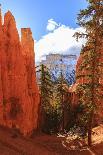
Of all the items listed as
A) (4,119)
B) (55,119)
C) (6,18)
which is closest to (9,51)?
(6,18)

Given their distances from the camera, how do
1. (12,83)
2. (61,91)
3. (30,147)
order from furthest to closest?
(61,91) < (12,83) < (30,147)

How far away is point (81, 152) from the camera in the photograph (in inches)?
1618

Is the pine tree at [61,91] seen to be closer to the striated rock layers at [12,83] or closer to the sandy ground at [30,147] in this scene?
the striated rock layers at [12,83]

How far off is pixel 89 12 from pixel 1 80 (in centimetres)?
1198

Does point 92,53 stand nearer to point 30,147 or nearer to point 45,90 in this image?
point 30,147

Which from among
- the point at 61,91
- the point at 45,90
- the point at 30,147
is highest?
the point at 45,90

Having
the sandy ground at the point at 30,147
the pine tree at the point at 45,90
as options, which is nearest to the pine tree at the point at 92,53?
the sandy ground at the point at 30,147

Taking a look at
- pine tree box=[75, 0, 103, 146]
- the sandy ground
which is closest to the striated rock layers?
the sandy ground

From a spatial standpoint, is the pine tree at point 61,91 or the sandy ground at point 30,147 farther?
the pine tree at point 61,91

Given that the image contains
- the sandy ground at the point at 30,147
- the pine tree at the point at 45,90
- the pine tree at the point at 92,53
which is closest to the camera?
the sandy ground at the point at 30,147

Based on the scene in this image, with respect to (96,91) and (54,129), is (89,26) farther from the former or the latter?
(54,129)

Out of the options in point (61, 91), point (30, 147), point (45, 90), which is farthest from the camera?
point (61, 91)

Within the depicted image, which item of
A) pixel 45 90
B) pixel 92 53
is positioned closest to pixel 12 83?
pixel 92 53

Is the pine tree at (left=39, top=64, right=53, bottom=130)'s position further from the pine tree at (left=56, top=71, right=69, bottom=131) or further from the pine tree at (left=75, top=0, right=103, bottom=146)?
the pine tree at (left=75, top=0, right=103, bottom=146)
